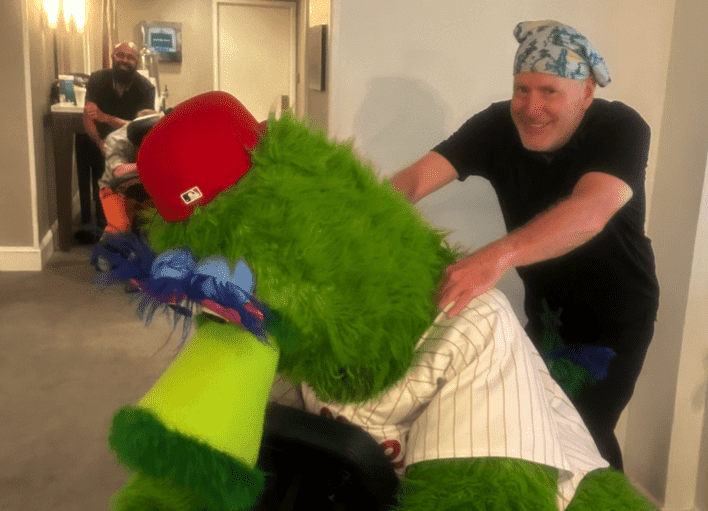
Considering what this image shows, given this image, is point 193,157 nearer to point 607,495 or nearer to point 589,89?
point 607,495

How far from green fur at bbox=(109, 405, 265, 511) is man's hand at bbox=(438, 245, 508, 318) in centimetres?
28

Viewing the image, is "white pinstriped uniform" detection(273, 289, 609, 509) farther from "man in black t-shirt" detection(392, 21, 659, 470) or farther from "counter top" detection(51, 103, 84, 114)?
"counter top" detection(51, 103, 84, 114)

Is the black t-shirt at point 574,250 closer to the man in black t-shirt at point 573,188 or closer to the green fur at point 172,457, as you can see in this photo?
the man in black t-shirt at point 573,188

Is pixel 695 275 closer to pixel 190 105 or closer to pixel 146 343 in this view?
pixel 190 105

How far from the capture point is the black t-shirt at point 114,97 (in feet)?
14.0


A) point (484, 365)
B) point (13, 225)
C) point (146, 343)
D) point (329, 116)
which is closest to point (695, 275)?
point (329, 116)

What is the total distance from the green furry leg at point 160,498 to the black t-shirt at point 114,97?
3.96 m

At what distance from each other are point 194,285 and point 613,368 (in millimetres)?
1056

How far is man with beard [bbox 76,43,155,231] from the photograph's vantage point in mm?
4223

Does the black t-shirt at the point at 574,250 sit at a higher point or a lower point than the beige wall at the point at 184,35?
lower

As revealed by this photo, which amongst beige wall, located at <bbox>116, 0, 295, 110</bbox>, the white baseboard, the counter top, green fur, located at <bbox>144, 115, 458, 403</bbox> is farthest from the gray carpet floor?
beige wall, located at <bbox>116, 0, 295, 110</bbox>

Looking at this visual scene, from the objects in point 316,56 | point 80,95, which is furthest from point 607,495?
point 80,95

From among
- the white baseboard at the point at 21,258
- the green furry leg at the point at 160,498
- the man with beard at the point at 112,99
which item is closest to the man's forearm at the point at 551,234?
the green furry leg at the point at 160,498

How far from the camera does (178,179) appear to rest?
0.61 meters
